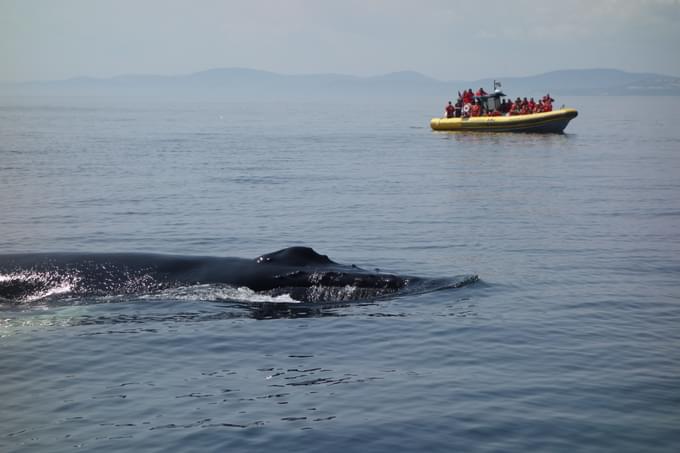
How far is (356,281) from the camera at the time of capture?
13344 mm

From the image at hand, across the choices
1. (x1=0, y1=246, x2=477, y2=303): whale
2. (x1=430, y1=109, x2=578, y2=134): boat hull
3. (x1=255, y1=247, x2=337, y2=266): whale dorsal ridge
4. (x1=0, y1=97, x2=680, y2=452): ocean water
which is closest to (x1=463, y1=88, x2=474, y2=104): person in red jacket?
(x1=430, y1=109, x2=578, y2=134): boat hull

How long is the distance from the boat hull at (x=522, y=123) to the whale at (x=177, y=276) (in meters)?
46.9

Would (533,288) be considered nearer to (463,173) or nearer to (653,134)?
(463,173)

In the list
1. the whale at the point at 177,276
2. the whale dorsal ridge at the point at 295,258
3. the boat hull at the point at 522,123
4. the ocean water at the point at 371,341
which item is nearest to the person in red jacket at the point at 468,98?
the boat hull at the point at 522,123

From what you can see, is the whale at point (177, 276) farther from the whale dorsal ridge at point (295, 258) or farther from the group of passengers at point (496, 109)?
the group of passengers at point (496, 109)

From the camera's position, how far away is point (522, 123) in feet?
196

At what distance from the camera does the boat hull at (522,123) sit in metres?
58.6

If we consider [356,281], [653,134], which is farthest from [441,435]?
[653,134]

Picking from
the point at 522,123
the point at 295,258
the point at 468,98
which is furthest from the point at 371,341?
the point at 468,98

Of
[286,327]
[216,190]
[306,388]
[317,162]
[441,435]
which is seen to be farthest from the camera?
[317,162]

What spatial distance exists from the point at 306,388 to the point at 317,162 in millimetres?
32987

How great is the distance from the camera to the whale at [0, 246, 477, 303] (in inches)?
514

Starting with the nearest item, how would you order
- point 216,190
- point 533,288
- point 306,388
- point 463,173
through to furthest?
1. point 306,388
2. point 533,288
3. point 216,190
4. point 463,173

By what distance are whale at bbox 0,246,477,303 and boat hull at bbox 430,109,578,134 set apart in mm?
46927
